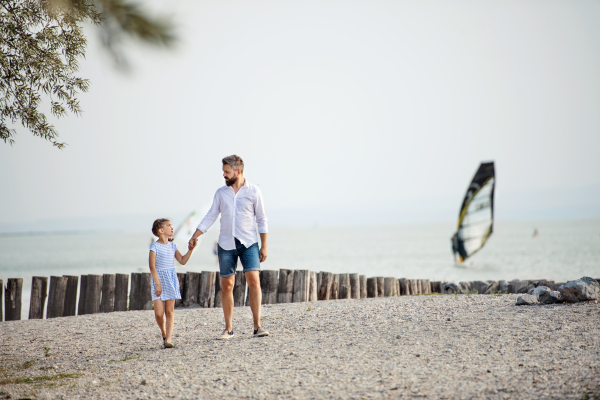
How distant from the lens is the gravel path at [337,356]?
391 centimetres

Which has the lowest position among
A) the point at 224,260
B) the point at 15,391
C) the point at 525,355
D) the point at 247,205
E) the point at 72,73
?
the point at 15,391

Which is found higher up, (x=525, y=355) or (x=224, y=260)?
(x=224, y=260)

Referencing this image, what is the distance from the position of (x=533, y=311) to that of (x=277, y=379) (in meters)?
3.63

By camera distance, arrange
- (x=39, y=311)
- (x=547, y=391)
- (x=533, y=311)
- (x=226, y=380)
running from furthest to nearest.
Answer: (x=39, y=311), (x=533, y=311), (x=226, y=380), (x=547, y=391)

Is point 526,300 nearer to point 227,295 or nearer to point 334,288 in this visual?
point 334,288

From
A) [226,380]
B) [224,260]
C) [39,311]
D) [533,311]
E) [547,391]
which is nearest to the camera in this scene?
[547,391]

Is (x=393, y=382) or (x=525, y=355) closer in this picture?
(x=393, y=382)

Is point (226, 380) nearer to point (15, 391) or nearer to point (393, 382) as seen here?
point (393, 382)

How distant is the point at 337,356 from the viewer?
4.75 m

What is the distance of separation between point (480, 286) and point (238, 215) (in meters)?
6.16

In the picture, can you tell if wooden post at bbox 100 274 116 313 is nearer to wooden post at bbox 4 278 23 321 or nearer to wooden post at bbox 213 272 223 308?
wooden post at bbox 4 278 23 321

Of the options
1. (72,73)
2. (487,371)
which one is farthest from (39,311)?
(487,371)

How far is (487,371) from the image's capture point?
13.4 feet

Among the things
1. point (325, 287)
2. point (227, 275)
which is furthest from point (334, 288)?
point (227, 275)
